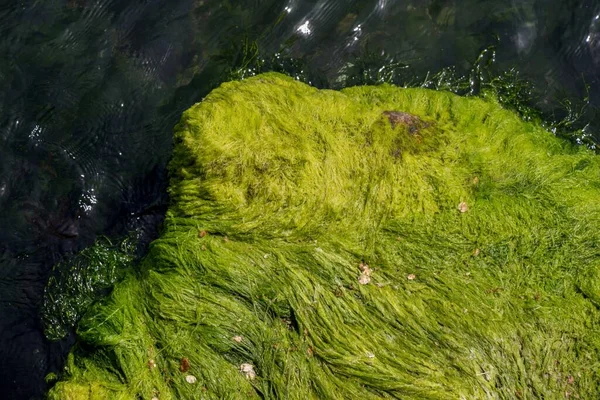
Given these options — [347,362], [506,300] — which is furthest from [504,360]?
[347,362]

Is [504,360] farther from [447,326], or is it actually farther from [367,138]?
[367,138]

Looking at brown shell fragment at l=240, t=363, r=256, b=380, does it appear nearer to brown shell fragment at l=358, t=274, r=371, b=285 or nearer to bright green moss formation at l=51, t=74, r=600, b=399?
bright green moss formation at l=51, t=74, r=600, b=399

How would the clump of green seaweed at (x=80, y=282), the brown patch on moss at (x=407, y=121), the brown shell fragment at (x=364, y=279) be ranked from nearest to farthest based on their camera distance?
the brown shell fragment at (x=364, y=279) < the brown patch on moss at (x=407, y=121) < the clump of green seaweed at (x=80, y=282)

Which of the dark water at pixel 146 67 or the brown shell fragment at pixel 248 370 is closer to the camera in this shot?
the brown shell fragment at pixel 248 370

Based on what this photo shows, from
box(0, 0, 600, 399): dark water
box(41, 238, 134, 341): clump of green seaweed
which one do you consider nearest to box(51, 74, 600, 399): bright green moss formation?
box(41, 238, 134, 341): clump of green seaweed

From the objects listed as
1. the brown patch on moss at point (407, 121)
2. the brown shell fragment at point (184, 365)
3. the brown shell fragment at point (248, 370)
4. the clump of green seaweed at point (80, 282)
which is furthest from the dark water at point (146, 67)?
the brown shell fragment at point (248, 370)

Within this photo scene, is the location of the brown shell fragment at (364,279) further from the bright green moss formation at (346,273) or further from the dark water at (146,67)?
the dark water at (146,67)

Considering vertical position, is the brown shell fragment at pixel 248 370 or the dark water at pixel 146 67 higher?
the dark water at pixel 146 67
